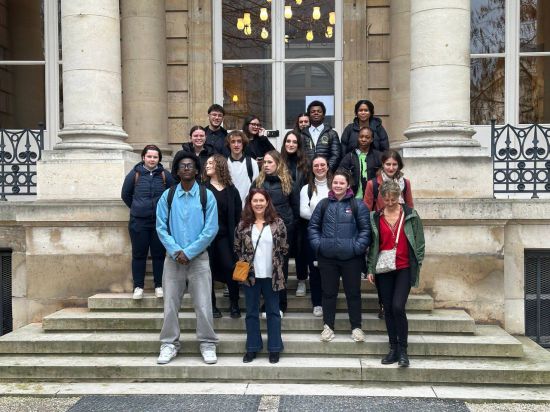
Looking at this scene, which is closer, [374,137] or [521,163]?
[374,137]

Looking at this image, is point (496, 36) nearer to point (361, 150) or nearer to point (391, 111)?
point (391, 111)

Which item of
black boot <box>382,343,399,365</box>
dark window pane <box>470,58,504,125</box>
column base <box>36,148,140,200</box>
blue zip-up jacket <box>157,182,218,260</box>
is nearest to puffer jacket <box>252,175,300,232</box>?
blue zip-up jacket <box>157,182,218,260</box>

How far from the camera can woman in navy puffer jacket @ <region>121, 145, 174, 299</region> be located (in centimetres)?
781

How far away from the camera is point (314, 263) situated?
734 centimetres

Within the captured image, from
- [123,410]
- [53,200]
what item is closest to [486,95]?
[53,200]

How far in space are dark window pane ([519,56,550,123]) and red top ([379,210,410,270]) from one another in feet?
19.2

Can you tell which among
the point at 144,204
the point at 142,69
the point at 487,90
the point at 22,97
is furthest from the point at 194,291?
the point at 487,90

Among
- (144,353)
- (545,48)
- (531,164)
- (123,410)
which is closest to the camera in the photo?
(123,410)

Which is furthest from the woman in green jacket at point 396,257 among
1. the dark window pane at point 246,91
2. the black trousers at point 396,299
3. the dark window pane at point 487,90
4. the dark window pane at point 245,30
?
the dark window pane at point 245,30

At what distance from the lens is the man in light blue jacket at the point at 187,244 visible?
6.71m

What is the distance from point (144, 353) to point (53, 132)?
6.03 metres

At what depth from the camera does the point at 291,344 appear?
704cm

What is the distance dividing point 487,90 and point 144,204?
6819 mm

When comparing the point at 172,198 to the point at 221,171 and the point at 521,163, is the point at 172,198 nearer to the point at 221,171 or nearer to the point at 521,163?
the point at 221,171
